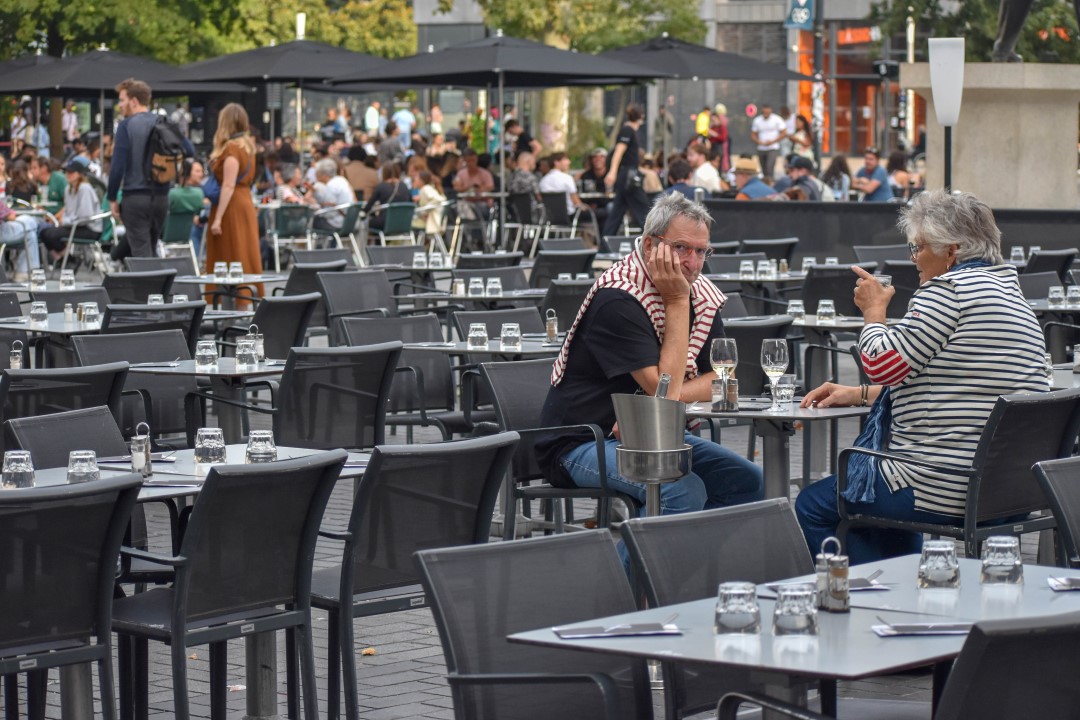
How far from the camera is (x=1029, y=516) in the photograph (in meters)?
7.03

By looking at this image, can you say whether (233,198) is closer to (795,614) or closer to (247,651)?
(247,651)

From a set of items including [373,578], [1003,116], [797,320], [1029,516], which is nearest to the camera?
[373,578]

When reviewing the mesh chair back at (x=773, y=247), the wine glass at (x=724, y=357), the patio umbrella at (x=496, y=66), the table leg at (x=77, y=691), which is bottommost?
the table leg at (x=77, y=691)

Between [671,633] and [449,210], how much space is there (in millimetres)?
22530

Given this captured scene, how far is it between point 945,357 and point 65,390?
331 cm

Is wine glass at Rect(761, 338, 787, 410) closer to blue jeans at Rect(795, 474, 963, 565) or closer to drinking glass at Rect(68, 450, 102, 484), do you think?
blue jeans at Rect(795, 474, 963, 565)

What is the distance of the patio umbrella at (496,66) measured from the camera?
2188 centimetres

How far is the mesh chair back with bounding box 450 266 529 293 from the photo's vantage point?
13.6m

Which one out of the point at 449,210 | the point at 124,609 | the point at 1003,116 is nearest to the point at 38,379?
the point at 124,609

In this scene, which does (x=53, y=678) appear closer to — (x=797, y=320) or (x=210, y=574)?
(x=210, y=574)

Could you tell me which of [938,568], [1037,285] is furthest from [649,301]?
[1037,285]

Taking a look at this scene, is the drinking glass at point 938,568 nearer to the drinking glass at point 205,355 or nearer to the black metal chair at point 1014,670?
the black metal chair at point 1014,670

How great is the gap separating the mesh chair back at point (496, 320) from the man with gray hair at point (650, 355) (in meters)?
2.56

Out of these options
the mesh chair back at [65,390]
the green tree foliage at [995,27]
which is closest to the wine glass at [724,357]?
the mesh chair back at [65,390]
